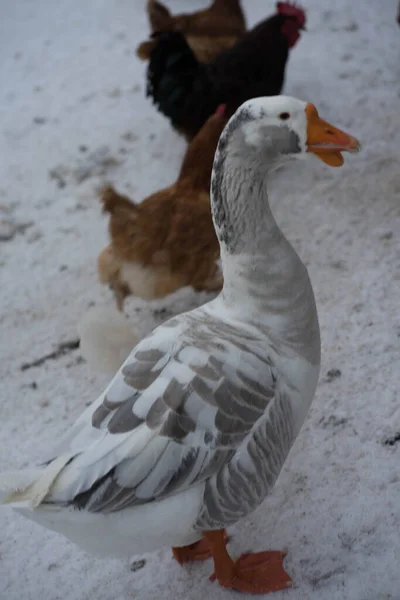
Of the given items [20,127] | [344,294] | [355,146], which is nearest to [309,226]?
[344,294]

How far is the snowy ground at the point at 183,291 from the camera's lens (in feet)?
4.41

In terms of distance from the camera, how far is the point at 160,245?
1.80 m

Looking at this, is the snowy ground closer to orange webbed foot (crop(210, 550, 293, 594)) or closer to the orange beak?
orange webbed foot (crop(210, 550, 293, 594))

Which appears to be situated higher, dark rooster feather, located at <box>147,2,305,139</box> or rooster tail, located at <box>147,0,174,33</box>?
rooster tail, located at <box>147,0,174,33</box>

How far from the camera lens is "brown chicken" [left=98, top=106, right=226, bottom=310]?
1799mm

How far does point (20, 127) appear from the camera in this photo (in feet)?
9.51

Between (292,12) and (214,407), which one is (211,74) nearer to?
(292,12)

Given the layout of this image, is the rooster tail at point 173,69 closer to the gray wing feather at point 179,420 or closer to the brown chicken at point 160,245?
the brown chicken at point 160,245

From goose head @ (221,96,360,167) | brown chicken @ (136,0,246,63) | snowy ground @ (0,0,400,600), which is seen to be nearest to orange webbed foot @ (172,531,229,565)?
snowy ground @ (0,0,400,600)

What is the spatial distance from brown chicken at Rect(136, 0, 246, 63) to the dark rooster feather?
0.74 feet

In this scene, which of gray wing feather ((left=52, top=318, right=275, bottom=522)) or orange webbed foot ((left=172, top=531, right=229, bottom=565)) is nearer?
gray wing feather ((left=52, top=318, right=275, bottom=522))

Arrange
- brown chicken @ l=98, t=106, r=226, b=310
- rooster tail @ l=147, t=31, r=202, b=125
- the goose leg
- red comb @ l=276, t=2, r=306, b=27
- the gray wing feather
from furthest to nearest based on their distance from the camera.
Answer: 1. red comb @ l=276, t=2, r=306, b=27
2. rooster tail @ l=147, t=31, r=202, b=125
3. brown chicken @ l=98, t=106, r=226, b=310
4. the goose leg
5. the gray wing feather

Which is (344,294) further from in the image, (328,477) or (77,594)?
(77,594)

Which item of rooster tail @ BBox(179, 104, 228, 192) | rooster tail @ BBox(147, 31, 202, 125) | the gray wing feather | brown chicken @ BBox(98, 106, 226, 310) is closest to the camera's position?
the gray wing feather
